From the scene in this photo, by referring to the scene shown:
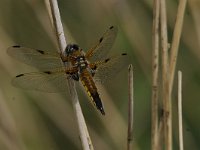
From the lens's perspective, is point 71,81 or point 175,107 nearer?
point 71,81

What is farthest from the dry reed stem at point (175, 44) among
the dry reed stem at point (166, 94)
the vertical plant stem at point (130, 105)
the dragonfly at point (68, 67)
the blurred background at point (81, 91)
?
the blurred background at point (81, 91)

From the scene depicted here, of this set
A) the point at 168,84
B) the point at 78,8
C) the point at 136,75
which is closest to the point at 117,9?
the point at 78,8

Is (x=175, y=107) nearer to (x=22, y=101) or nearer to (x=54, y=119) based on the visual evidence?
(x=54, y=119)

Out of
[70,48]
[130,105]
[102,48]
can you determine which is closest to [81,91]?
[102,48]

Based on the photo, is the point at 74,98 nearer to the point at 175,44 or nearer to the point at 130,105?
the point at 130,105

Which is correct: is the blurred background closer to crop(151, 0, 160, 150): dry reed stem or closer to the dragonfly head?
the dragonfly head

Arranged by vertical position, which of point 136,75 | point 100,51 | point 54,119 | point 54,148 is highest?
point 100,51

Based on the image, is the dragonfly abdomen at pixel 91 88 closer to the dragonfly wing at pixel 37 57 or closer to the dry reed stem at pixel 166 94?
the dragonfly wing at pixel 37 57
